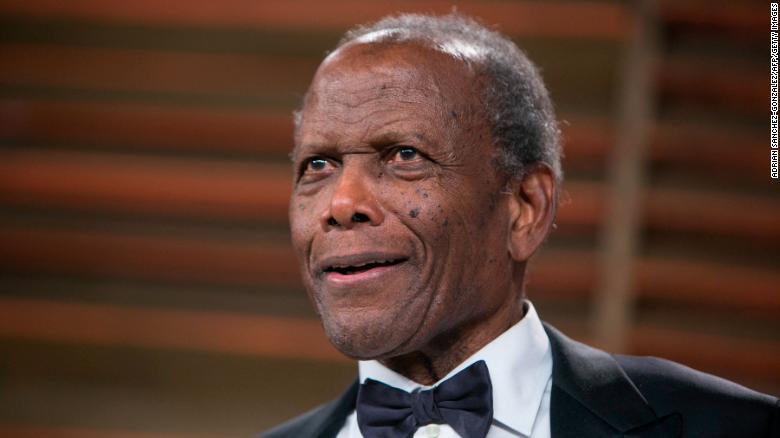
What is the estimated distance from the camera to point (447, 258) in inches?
72.4

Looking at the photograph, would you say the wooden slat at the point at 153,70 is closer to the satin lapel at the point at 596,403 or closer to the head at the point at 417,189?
the head at the point at 417,189

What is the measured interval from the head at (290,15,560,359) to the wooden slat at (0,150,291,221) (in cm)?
261

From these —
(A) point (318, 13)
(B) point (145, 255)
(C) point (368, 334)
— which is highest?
(A) point (318, 13)

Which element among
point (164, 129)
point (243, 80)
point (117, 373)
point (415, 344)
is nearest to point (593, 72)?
point (243, 80)

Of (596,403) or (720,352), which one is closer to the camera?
(596,403)

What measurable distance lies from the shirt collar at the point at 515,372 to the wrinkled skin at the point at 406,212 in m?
0.03

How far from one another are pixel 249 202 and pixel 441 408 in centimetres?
285

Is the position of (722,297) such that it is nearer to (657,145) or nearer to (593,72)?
(657,145)

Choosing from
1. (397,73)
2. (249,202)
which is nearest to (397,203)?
(397,73)

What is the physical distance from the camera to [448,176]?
187 cm

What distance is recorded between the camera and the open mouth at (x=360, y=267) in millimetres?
1802

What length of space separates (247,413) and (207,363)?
12.5 inches

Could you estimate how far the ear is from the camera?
77.4 inches

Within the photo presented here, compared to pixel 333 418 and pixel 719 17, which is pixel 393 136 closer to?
pixel 333 418
